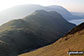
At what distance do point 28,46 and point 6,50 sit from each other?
35.7m

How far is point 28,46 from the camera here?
164 metres

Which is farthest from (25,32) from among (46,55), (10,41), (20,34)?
(46,55)

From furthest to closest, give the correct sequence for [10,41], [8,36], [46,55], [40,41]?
[40,41] < [8,36] < [10,41] < [46,55]

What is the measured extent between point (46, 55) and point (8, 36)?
9576 centimetres

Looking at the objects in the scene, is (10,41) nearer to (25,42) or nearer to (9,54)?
(25,42)

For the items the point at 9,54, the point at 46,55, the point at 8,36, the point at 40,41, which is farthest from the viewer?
the point at 40,41

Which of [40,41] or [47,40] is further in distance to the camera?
[47,40]

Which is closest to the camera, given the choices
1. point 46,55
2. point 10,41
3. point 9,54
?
point 46,55

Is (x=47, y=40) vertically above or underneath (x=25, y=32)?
underneath

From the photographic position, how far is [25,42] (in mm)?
171750

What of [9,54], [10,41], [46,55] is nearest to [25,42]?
[10,41]

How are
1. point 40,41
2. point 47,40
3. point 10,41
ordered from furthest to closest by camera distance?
point 47,40, point 40,41, point 10,41

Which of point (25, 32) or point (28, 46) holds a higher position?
point (25, 32)

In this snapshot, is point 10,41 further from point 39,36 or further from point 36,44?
point 39,36
